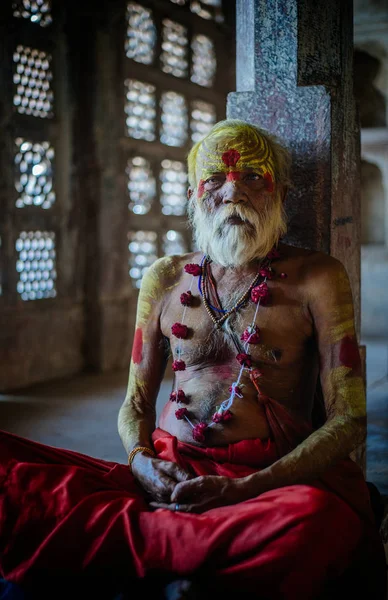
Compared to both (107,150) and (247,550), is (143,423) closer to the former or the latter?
(247,550)

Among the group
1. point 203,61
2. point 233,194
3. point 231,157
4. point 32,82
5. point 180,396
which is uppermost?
point 203,61

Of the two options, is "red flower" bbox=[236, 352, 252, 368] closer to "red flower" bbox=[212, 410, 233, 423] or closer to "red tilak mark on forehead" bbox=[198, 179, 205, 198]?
"red flower" bbox=[212, 410, 233, 423]

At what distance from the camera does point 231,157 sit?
9.00 feet

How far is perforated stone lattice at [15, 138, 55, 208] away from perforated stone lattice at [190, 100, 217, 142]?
2019mm

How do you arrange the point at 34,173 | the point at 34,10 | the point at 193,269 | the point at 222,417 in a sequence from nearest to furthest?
the point at 222,417 < the point at 193,269 < the point at 34,10 < the point at 34,173

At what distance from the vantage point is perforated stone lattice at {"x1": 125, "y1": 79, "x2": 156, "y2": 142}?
288 inches

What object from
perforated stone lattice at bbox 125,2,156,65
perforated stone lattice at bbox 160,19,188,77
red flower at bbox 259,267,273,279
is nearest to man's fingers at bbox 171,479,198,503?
red flower at bbox 259,267,273,279

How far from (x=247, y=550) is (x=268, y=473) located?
0.34m

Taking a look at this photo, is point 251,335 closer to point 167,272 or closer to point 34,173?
point 167,272

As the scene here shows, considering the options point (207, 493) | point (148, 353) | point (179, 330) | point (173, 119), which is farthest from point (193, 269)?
point (173, 119)

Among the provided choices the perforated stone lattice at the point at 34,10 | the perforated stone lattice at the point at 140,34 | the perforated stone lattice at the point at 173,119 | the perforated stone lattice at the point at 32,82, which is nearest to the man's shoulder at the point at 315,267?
the perforated stone lattice at the point at 32,82

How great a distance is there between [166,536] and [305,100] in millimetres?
2009

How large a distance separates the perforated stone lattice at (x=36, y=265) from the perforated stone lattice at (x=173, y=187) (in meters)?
1.54

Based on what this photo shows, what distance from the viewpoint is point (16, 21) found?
629 centimetres
